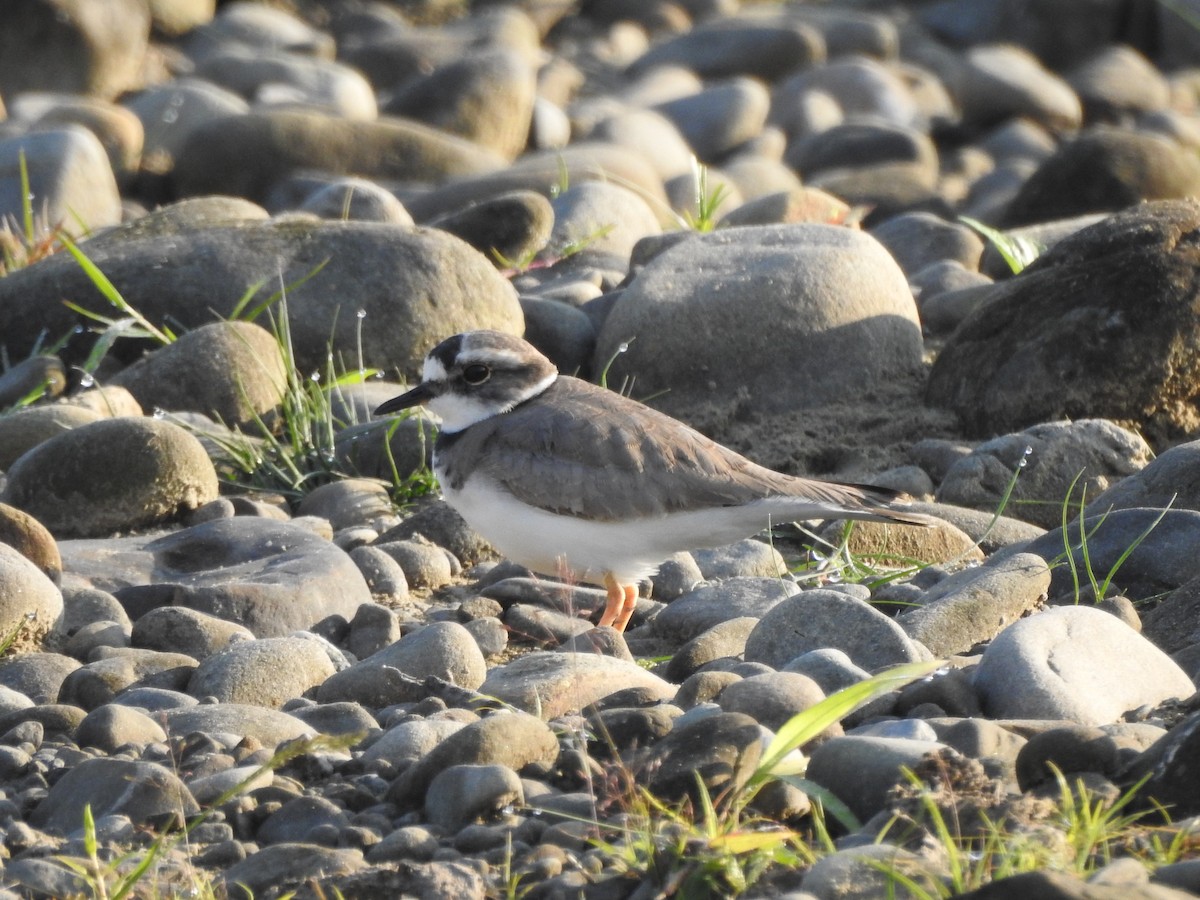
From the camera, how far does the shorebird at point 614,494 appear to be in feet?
17.1

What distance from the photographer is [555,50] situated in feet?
65.1

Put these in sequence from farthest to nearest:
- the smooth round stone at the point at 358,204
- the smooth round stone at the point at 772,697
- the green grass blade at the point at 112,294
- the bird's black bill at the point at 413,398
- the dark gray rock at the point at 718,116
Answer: the dark gray rock at the point at 718,116 → the smooth round stone at the point at 358,204 → the green grass blade at the point at 112,294 → the bird's black bill at the point at 413,398 → the smooth round stone at the point at 772,697

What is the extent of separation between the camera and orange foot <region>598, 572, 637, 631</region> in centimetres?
529

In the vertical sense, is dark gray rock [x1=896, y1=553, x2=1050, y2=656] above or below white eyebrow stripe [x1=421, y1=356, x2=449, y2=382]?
below

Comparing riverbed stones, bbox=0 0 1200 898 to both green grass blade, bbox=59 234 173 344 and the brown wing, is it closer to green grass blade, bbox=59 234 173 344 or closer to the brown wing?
green grass blade, bbox=59 234 173 344

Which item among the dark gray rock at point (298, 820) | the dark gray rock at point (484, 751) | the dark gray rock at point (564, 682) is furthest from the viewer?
the dark gray rock at point (564, 682)

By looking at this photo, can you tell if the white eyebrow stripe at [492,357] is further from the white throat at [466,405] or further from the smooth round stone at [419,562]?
the smooth round stone at [419,562]

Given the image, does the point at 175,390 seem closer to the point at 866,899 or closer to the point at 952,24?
the point at 866,899

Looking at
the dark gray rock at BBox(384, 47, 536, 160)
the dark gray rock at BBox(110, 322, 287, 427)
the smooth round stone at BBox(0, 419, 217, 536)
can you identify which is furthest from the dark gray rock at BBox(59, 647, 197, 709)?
the dark gray rock at BBox(384, 47, 536, 160)

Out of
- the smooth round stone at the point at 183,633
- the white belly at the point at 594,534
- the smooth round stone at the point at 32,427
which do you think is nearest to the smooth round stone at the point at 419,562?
the white belly at the point at 594,534

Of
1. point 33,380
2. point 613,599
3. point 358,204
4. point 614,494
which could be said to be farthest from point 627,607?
point 358,204

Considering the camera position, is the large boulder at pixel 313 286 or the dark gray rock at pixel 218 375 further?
the large boulder at pixel 313 286

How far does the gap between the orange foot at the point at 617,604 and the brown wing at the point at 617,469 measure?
0.83ft

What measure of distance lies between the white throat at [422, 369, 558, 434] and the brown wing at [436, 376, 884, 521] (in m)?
0.24
